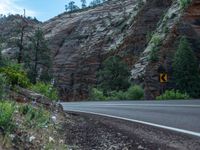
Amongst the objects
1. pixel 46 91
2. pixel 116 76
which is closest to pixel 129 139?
pixel 46 91

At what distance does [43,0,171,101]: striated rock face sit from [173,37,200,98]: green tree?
15185mm

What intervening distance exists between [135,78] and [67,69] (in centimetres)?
2533

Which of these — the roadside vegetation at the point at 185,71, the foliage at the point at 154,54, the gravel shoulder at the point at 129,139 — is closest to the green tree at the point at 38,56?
the foliage at the point at 154,54

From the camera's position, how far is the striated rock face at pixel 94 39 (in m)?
57.7

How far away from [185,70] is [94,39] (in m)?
34.6

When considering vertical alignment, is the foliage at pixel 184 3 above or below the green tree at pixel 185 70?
above

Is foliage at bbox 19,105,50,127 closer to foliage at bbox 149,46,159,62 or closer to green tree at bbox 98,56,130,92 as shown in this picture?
green tree at bbox 98,56,130,92

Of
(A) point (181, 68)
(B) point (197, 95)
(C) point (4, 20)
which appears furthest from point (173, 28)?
(C) point (4, 20)

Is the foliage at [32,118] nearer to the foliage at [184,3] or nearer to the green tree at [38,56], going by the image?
the foliage at [184,3]

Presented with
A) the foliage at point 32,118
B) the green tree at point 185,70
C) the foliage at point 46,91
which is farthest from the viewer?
the green tree at point 185,70

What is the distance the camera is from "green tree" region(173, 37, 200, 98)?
37.8 metres

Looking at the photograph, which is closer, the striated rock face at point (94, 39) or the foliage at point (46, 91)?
the foliage at point (46, 91)

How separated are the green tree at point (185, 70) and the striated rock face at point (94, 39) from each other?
49.8ft

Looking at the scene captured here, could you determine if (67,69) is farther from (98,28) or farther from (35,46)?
(35,46)
